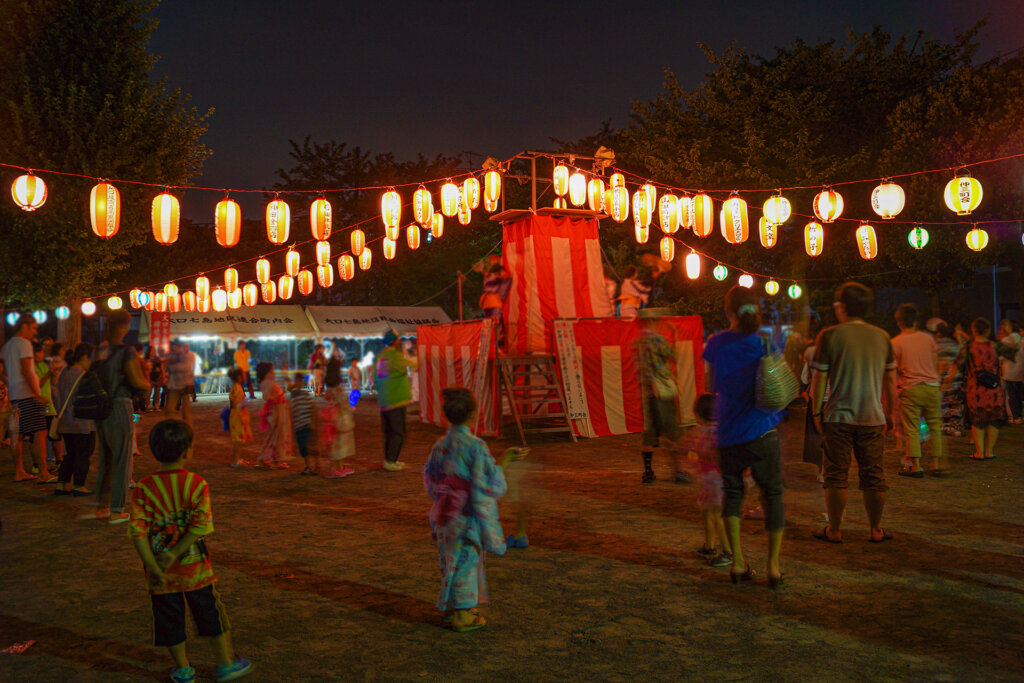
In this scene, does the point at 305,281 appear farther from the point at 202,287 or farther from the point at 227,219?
the point at 227,219

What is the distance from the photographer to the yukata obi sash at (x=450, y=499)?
12.8 ft

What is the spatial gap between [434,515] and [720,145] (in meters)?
18.3

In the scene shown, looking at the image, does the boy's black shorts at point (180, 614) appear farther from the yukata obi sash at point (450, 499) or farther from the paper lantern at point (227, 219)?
the paper lantern at point (227, 219)

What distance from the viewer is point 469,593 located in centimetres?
393

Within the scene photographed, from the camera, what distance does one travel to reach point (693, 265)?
18062 millimetres

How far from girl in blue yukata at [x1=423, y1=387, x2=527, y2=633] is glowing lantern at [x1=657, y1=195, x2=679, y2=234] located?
11384 millimetres

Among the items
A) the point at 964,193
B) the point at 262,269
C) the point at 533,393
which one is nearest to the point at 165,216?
the point at 533,393

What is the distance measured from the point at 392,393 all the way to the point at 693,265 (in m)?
10.9

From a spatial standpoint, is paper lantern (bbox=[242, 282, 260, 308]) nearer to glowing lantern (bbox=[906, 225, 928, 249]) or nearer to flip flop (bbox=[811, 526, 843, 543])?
glowing lantern (bbox=[906, 225, 928, 249])

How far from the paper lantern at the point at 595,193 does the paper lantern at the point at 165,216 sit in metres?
7.40

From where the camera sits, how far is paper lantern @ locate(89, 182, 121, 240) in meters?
11.6

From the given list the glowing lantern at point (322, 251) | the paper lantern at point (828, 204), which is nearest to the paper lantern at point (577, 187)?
the paper lantern at point (828, 204)

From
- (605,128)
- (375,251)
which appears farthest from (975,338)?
(375,251)

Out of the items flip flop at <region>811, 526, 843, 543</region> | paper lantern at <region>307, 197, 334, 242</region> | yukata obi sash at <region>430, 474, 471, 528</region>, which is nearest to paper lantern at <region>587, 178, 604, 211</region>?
paper lantern at <region>307, 197, 334, 242</region>
